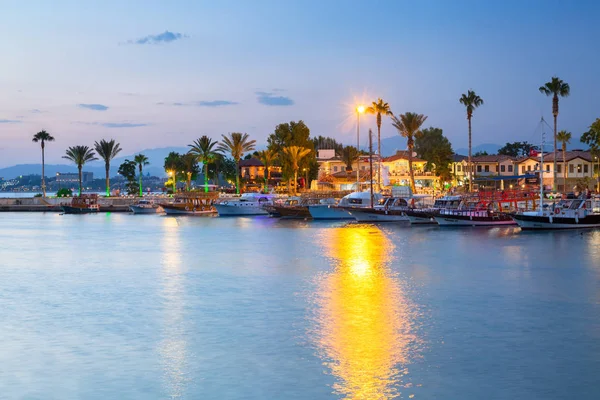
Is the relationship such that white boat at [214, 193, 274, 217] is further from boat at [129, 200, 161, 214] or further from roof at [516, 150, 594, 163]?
roof at [516, 150, 594, 163]

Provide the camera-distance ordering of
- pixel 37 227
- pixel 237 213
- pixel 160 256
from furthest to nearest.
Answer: pixel 237 213, pixel 37 227, pixel 160 256

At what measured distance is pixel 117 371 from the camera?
1933 centimetres

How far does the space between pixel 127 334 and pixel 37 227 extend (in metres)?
66.0

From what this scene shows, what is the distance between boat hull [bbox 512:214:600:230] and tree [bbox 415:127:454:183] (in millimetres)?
57283

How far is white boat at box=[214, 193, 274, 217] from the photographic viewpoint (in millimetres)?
105125

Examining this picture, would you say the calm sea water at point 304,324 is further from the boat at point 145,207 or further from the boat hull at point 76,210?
the boat hull at point 76,210

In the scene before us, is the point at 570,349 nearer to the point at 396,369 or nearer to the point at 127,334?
the point at 396,369

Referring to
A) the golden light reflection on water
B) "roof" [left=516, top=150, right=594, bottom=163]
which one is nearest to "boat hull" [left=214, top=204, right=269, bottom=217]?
"roof" [left=516, top=150, right=594, bottom=163]

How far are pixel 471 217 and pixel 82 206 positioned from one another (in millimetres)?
75783

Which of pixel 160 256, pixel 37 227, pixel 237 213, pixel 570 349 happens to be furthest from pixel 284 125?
pixel 570 349

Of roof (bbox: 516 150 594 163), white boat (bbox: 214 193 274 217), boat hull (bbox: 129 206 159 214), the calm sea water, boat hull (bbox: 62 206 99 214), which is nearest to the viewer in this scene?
the calm sea water

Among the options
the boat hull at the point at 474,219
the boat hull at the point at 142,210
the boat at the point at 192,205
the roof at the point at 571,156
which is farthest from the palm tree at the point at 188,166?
the boat hull at the point at 474,219

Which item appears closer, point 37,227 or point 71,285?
point 71,285

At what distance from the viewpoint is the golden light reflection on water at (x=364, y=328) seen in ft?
59.3
